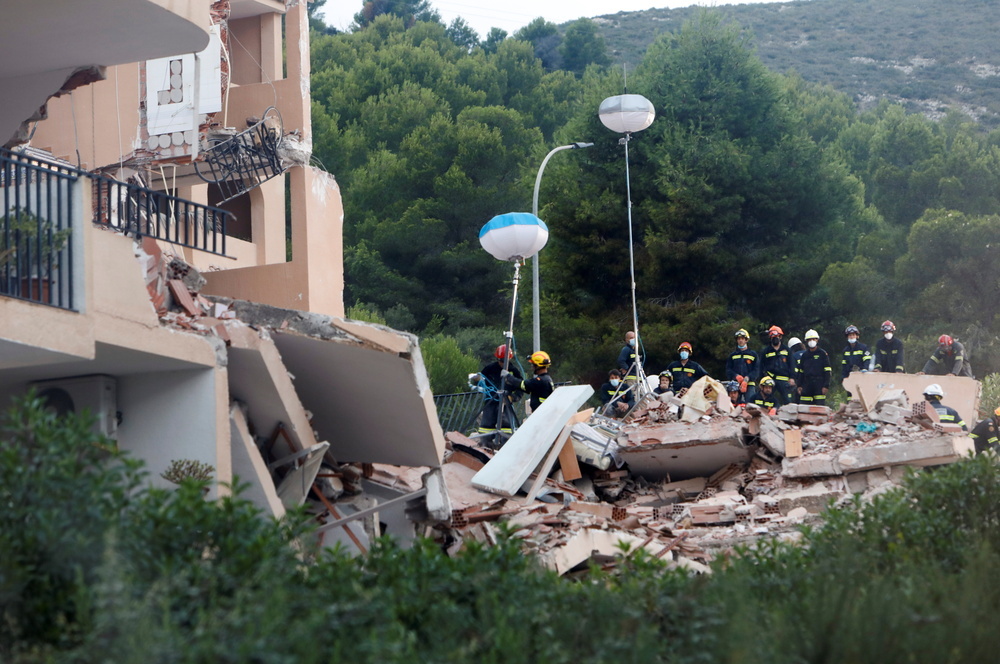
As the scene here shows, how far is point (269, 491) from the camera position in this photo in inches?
359

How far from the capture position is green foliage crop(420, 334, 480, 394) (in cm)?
2431

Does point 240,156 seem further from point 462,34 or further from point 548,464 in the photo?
point 462,34

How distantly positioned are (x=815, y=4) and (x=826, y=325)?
63954 mm

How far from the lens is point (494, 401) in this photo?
585 inches

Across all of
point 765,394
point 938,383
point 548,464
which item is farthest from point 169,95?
point 938,383

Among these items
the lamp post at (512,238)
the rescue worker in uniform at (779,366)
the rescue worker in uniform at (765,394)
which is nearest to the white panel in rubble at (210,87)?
the lamp post at (512,238)

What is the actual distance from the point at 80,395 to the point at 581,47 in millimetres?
50567

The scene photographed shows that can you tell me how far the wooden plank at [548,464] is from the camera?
12.2 m

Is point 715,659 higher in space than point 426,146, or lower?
lower

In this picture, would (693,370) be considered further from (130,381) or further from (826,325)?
(826,325)

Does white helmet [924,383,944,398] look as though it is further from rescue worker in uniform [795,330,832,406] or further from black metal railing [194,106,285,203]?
black metal railing [194,106,285,203]

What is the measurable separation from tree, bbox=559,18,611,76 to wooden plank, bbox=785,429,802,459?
147 ft

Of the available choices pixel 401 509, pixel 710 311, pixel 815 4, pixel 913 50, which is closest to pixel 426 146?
pixel 710 311

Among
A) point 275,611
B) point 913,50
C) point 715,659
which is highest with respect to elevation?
point 913,50
